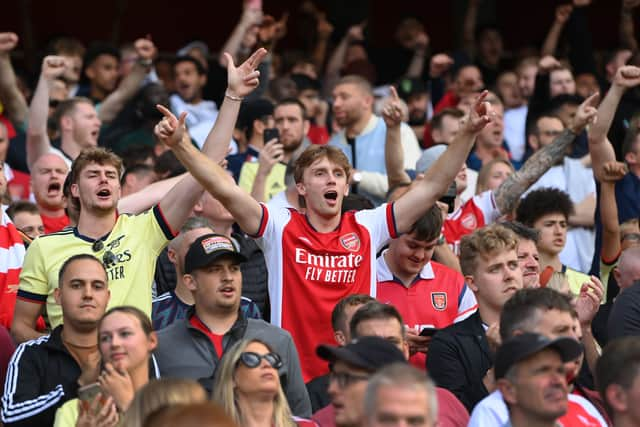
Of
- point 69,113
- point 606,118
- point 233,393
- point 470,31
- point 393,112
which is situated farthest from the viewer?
point 470,31

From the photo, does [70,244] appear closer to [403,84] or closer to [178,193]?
[178,193]

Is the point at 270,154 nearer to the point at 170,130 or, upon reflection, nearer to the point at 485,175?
the point at 485,175

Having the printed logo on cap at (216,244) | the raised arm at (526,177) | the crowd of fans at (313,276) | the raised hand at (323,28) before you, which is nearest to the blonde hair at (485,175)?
→ the crowd of fans at (313,276)

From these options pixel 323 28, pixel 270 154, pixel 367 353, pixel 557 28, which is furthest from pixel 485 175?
pixel 323 28

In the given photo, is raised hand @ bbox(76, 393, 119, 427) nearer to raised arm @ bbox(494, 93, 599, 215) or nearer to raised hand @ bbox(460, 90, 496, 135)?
raised hand @ bbox(460, 90, 496, 135)

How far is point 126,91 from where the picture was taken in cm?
1190

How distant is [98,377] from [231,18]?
11036mm

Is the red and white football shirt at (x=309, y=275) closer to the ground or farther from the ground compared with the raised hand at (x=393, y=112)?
closer to the ground

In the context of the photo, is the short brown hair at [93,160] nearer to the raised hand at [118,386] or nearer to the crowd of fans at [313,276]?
the crowd of fans at [313,276]

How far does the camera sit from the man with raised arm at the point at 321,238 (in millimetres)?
7266

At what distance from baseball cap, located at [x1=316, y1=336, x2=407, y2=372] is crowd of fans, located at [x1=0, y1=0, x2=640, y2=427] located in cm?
1

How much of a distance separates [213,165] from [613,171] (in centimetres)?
290

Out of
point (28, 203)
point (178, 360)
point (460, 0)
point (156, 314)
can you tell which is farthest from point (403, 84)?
point (178, 360)

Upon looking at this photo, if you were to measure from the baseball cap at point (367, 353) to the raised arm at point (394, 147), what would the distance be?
3.34 meters
